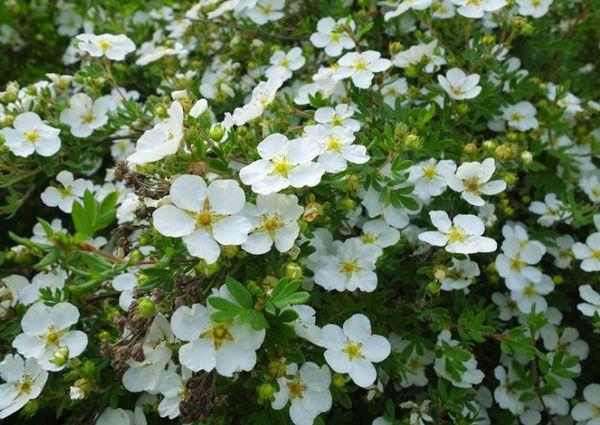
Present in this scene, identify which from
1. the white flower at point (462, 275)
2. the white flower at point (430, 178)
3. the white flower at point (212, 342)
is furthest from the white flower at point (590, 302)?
the white flower at point (212, 342)

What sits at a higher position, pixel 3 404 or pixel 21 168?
pixel 21 168

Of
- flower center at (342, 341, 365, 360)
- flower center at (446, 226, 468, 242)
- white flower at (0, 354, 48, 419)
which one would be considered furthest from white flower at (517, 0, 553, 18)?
white flower at (0, 354, 48, 419)

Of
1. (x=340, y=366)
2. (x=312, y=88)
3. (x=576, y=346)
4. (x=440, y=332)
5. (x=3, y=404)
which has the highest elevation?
(x=312, y=88)

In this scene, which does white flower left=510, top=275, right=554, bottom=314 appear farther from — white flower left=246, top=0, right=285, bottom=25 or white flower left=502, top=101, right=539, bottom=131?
white flower left=246, top=0, right=285, bottom=25

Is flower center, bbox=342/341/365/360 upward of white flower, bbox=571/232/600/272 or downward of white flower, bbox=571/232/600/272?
upward

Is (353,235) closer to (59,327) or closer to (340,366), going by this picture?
(340,366)

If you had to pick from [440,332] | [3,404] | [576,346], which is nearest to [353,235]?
[440,332]
